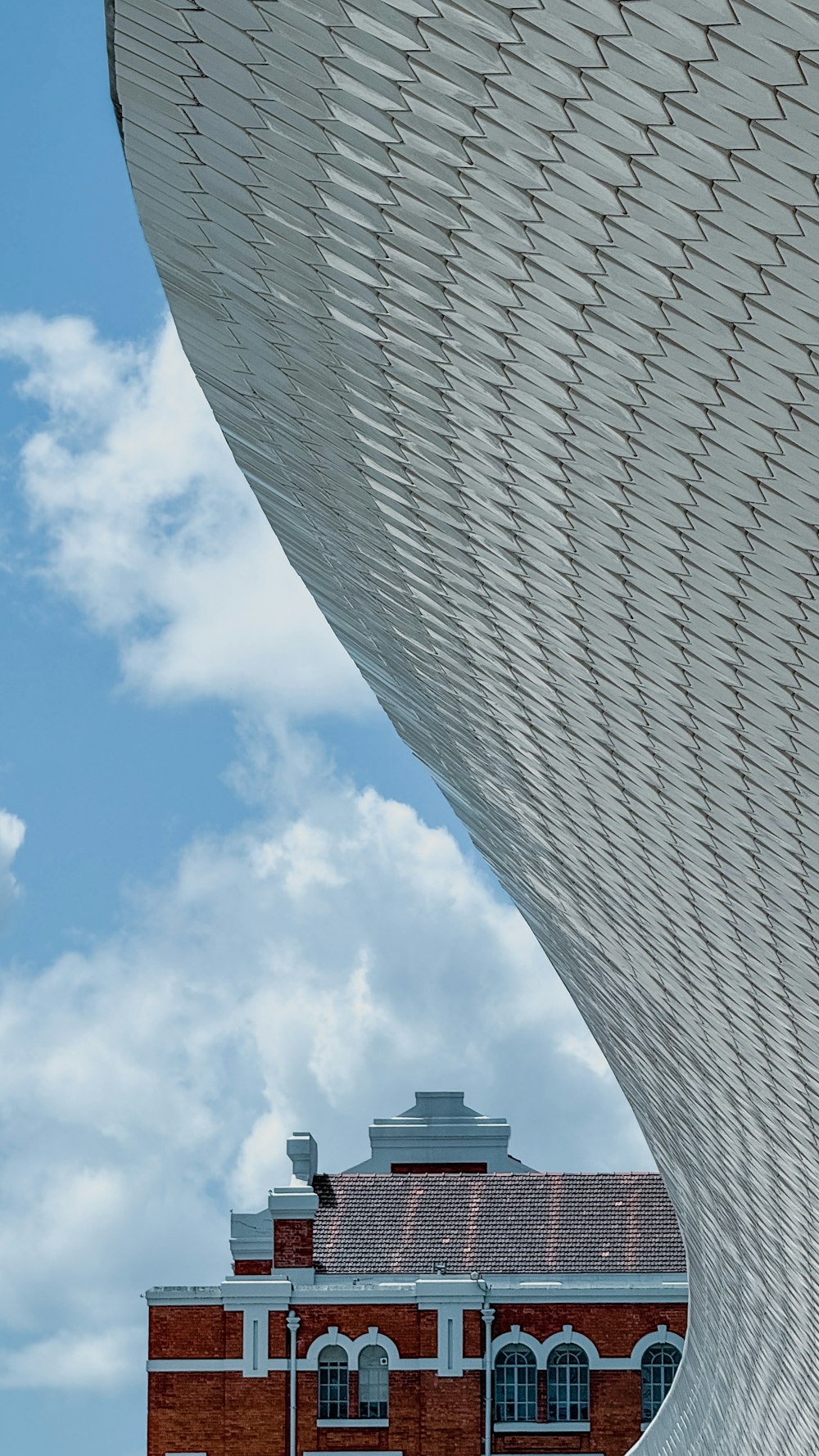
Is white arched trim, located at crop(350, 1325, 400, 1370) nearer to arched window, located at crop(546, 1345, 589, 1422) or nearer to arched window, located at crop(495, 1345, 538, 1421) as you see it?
arched window, located at crop(495, 1345, 538, 1421)

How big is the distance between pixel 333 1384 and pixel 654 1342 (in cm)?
635

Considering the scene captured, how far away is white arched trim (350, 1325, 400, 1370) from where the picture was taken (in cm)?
3984

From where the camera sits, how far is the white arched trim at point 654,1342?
3953cm

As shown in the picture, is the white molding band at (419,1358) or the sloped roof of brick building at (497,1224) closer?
the white molding band at (419,1358)

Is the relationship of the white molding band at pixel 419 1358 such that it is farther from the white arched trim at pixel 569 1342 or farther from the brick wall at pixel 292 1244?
the brick wall at pixel 292 1244

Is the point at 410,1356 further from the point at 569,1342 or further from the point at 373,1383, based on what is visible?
the point at 569,1342

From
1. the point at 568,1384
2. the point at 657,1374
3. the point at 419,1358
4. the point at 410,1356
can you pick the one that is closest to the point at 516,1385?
the point at 568,1384

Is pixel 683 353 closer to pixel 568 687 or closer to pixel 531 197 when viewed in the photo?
pixel 531 197

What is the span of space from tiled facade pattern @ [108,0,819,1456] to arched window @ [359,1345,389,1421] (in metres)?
23.8

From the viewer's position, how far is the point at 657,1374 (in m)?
39.6

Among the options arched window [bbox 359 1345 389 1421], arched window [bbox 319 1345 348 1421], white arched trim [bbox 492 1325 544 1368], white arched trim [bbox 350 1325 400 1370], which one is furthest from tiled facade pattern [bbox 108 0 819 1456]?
arched window [bbox 319 1345 348 1421]

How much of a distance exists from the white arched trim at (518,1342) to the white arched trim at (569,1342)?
3.9 inches

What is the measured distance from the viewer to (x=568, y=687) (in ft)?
44.9

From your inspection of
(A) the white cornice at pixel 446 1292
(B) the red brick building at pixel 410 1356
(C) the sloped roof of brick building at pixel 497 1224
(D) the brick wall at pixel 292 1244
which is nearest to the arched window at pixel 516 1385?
(B) the red brick building at pixel 410 1356
